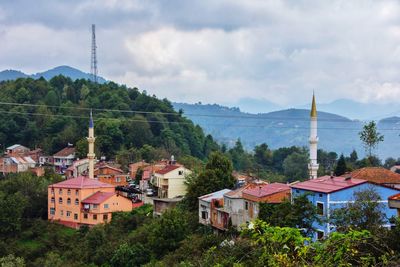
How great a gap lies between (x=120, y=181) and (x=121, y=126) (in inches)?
582

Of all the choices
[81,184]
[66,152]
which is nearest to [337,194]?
[81,184]

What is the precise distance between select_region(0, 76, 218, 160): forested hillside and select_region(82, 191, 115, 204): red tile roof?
16.6 meters

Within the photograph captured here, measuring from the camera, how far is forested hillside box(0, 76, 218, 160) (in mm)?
58312

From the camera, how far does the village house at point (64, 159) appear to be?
53.4 metres

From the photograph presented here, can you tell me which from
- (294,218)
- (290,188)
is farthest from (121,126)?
(294,218)

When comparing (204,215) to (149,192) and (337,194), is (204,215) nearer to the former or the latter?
(337,194)

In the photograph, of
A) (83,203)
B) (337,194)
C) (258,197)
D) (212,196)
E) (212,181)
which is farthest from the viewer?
(83,203)

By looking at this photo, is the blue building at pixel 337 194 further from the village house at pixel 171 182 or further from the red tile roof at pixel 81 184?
the red tile roof at pixel 81 184

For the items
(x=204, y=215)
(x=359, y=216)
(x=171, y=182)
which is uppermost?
(x=359, y=216)

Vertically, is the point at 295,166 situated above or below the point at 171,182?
below

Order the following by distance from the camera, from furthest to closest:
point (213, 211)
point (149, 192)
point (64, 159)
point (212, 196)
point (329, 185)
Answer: point (64, 159), point (149, 192), point (212, 196), point (213, 211), point (329, 185)

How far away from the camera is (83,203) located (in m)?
35.8

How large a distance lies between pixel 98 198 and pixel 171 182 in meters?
5.97

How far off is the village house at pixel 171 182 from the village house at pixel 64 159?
15.9m
